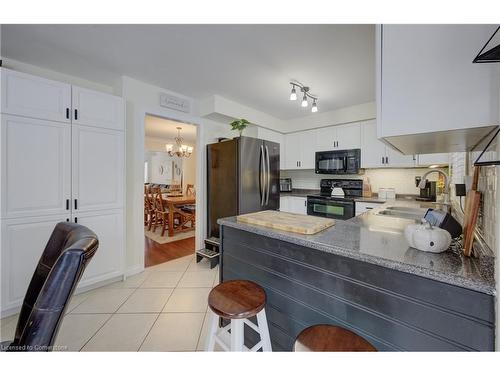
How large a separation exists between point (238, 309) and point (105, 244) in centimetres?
203

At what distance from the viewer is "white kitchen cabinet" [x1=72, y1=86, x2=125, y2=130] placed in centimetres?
211

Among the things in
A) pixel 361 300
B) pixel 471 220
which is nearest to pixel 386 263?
pixel 361 300

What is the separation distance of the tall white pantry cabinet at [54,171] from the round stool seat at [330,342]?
7.76 ft

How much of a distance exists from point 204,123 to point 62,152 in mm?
1860

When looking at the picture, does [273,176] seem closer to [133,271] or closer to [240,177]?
[240,177]

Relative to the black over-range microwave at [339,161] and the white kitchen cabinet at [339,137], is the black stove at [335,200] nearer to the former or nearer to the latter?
the black over-range microwave at [339,161]

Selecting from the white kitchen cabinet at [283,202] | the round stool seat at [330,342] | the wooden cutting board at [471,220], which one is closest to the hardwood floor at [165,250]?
the white kitchen cabinet at [283,202]

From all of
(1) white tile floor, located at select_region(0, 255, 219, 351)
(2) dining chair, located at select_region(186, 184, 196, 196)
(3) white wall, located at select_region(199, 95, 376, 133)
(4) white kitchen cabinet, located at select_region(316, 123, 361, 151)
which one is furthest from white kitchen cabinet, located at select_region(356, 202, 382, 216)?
(2) dining chair, located at select_region(186, 184, 196, 196)

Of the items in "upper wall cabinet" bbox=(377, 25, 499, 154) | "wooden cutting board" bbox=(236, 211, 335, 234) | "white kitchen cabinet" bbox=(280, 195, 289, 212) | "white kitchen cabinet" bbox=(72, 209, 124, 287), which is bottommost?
"white kitchen cabinet" bbox=(72, 209, 124, 287)

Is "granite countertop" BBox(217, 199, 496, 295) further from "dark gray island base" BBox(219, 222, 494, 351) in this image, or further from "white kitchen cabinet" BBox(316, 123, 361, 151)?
"white kitchen cabinet" BBox(316, 123, 361, 151)

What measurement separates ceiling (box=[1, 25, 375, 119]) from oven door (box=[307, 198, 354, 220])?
65.4 inches

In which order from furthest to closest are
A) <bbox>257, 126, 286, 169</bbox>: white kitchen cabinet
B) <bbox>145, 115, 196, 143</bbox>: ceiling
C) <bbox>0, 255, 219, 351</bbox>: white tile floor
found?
<bbox>145, 115, 196, 143</bbox>: ceiling → <bbox>257, 126, 286, 169</bbox>: white kitchen cabinet → <bbox>0, 255, 219, 351</bbox>: white tile floor

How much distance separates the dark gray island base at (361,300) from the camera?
680 mm
